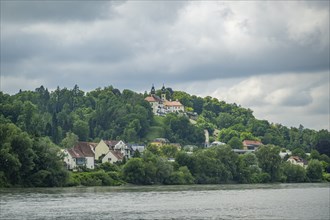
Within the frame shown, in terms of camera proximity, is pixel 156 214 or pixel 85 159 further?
pixel 85 159

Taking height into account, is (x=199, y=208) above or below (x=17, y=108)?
below

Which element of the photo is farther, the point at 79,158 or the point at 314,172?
the point at 314,172

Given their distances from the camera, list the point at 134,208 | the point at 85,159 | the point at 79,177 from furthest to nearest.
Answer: the point at 85,159 → the point at 79,177 → the point at 134,208

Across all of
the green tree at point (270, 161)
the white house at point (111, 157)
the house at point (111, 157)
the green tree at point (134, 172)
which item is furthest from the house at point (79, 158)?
the green tree at point (270, 161)

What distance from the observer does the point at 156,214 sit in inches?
2495

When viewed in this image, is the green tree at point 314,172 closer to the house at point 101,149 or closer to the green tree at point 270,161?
the green tree at point 270,161

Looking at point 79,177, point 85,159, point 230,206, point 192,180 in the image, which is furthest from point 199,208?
point 85,159

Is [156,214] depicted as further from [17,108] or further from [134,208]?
[17,108]

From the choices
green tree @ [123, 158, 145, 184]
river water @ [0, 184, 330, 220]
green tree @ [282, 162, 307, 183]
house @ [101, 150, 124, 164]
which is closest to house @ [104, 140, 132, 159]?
house @ [101, 150, 124, 164]

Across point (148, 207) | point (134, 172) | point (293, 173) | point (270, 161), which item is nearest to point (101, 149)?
point (270, 161)

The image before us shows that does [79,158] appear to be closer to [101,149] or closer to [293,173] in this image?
[101,149]

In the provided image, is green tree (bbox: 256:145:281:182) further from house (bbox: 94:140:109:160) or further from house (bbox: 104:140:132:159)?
house (bbox: 104:140:132:159)

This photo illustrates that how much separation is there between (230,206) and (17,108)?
99377 mm

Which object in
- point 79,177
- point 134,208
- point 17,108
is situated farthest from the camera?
point 17,108
